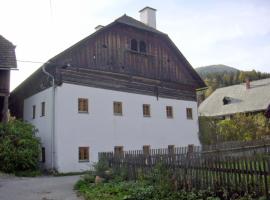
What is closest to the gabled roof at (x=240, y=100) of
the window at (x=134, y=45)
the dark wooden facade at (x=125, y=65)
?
the dark wooden facade at (x=125, y=65)

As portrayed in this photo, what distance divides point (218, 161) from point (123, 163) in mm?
4779

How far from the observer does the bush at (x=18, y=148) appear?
1716 cm

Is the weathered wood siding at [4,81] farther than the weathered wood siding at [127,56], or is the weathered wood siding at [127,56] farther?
the weathered wood siding at [127,56]

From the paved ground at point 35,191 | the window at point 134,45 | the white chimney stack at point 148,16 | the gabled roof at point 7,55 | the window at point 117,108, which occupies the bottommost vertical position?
the paved ground at point 35,191

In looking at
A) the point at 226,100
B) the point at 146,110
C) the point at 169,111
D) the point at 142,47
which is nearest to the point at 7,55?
the point at 142,47

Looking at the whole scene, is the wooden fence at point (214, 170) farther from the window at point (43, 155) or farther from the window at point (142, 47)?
the window at point (142, 47)

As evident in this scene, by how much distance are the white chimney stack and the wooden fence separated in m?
17.5

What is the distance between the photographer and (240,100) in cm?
4341

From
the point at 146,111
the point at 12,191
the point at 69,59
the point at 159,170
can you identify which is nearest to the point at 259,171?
the point at 159,170

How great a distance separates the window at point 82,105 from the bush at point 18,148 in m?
3.04

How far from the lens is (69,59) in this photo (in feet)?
64.5

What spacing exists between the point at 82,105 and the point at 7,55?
5.45m

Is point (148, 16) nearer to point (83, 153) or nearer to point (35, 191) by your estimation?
point (83, 153)

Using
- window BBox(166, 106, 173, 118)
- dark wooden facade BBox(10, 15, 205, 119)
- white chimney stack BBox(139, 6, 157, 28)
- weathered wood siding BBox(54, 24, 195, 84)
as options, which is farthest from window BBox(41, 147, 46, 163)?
white chimney stack BBox(139, 6, 157, 28)
